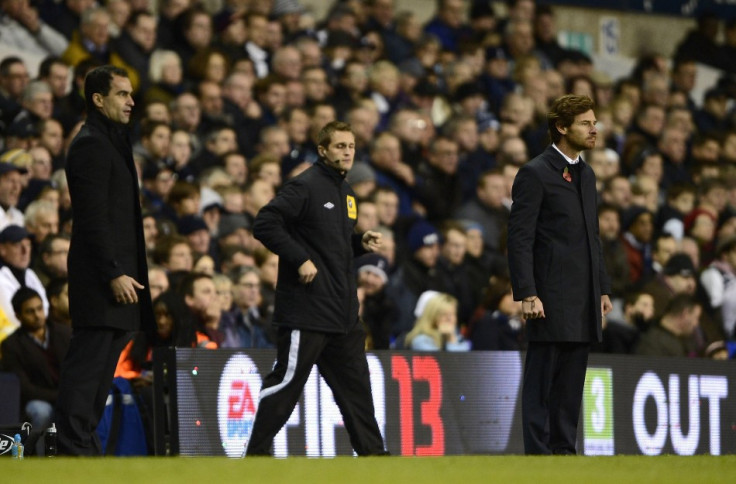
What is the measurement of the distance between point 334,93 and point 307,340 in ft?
24.4

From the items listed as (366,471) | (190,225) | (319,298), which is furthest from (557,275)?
(190,225)

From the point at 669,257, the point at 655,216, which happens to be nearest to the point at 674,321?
the point at 669,257

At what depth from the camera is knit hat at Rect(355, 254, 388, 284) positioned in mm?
11828

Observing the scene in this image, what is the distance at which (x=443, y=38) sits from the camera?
1762cm

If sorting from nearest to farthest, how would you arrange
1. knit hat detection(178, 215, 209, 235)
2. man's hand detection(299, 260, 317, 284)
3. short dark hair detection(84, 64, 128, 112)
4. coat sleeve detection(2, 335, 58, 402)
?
short dark hair detection(84, 64, 128, 112), man's hand detection(299, 260, 317, 284), coat sleeve detection(2, 335, 58, 402), knit hat detection(178, 215, 209, 235)

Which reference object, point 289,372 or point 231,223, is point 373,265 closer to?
point 231,223

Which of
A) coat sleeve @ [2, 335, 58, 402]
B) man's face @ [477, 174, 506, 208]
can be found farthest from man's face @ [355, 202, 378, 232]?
coat sleeve @ [2, 335, 58, 402]

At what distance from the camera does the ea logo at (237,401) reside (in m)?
8.82

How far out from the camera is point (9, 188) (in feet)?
35.3

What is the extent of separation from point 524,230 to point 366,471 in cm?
274

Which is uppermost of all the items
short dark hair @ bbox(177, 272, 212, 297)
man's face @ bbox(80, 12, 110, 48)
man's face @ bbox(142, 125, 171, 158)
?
man's face @ bbox(80, 12, 110, 48)

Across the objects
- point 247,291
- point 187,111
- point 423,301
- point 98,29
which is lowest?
point 423,301

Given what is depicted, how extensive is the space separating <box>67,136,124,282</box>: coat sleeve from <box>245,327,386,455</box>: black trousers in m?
1.07

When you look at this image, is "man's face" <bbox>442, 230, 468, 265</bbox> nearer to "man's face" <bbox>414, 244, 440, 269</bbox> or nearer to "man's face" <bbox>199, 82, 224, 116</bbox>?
"man's face" <bbox>414, 244, 440, 269</bbox>
